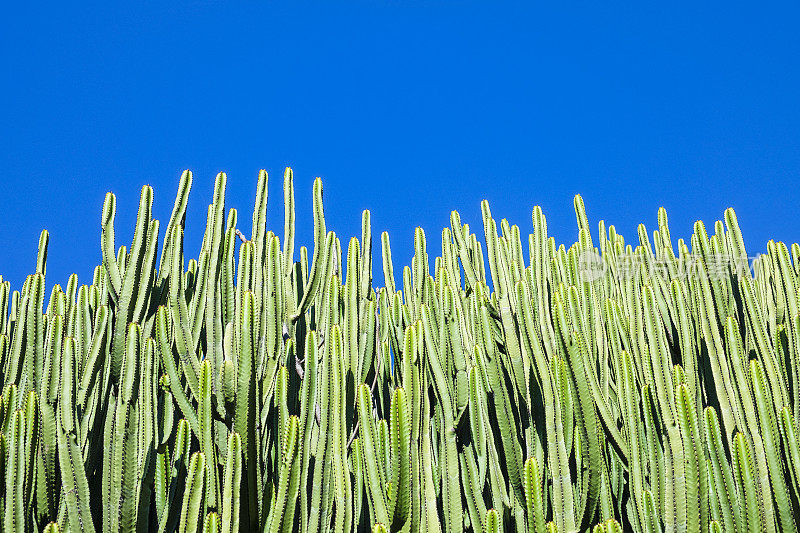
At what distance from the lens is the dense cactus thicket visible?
2145 mm

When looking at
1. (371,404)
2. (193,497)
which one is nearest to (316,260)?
(371,404)

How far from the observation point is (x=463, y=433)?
2.59m

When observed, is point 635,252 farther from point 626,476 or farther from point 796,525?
A: point 796,525

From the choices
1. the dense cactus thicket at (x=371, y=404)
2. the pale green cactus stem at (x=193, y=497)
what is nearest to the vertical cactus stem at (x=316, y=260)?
the dense cactus thicket at (x=371, y=404)

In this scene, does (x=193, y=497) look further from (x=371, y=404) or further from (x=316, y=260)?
(x=316, y=260)

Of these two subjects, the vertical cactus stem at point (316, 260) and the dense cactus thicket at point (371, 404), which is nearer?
the dense cactus thicket at point (371, 404)

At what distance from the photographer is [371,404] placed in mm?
2223

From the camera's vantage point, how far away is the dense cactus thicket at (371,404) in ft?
7.04

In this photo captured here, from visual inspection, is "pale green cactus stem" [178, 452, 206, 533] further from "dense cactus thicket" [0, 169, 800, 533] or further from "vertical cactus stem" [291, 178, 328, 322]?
"vertical cactus stem" [291, 178, 328, 322]

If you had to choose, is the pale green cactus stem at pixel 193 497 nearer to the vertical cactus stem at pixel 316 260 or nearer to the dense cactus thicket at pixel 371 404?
the dense cactus thicket at pixel 371 404

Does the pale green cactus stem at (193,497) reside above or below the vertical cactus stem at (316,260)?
below

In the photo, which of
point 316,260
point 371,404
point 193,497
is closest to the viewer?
point 193,497

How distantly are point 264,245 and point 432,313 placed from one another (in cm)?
74

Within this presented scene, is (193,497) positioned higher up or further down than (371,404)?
further down
